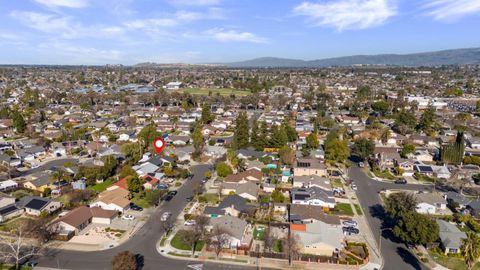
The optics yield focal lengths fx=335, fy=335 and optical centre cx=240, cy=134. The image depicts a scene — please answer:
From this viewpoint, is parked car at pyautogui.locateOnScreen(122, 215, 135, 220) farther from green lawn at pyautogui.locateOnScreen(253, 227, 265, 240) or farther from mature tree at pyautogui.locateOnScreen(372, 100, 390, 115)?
mature tree at pyautogui.locateOnScreen(372, 100, 390, 115)

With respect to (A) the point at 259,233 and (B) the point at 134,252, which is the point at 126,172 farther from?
(A) the point at 259,233

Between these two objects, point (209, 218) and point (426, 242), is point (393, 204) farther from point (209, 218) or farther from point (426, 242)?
point (209, 218)

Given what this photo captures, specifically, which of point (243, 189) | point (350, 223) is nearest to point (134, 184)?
point (243, 189)

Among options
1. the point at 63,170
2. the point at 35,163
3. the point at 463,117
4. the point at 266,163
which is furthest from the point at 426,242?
the point at 463,117

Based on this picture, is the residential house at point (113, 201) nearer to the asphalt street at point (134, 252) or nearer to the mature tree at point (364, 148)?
the asphalt street at point (134, 252)

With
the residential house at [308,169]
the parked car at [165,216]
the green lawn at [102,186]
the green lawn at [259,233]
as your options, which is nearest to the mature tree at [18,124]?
the green lawn at [102,186]
